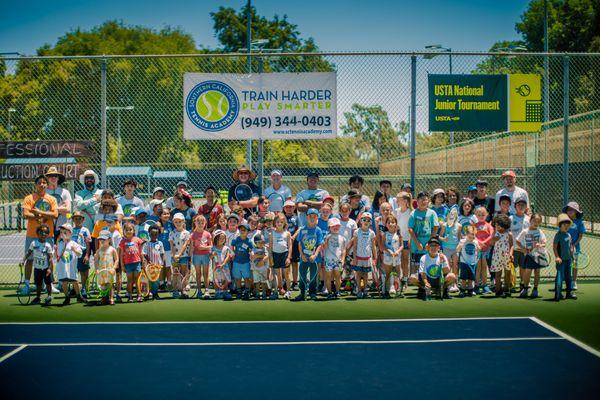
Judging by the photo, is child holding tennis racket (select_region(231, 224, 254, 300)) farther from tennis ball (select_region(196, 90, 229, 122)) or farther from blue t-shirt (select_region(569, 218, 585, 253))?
blue t-shirt (select_region(569, 218, 585, 253))

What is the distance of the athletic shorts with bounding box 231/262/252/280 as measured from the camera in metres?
10.6

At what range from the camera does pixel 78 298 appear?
33.7 feet

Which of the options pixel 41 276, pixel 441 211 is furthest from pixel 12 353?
pixel 441 211

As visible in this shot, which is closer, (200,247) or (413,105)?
(200,247)

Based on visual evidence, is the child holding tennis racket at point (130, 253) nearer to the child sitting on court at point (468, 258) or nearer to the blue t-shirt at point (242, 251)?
the blue t-shirt at point (242, 251)

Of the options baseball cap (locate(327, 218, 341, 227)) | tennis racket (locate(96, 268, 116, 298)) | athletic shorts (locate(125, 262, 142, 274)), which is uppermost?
baseball cap (locate(327, 218, 341, 227))

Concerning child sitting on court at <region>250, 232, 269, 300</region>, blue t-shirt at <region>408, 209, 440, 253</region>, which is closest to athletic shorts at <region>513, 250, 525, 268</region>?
blue t-shirt at <region>408, 209, 440, 253</region>

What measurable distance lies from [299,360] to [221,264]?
4297mm

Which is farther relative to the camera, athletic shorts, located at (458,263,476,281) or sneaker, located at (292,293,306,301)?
athletic shorts, located at (458,263,476,281)

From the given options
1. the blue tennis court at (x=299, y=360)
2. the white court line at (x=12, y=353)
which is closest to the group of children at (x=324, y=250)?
the blue tennis court at (x=299, y=360)

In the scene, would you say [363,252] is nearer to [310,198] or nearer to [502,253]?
[310,198]

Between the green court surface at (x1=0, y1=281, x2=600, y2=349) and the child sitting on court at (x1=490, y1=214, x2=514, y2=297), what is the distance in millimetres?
344

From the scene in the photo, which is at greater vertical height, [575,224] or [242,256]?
[575,224]

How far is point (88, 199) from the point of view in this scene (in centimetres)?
1103
